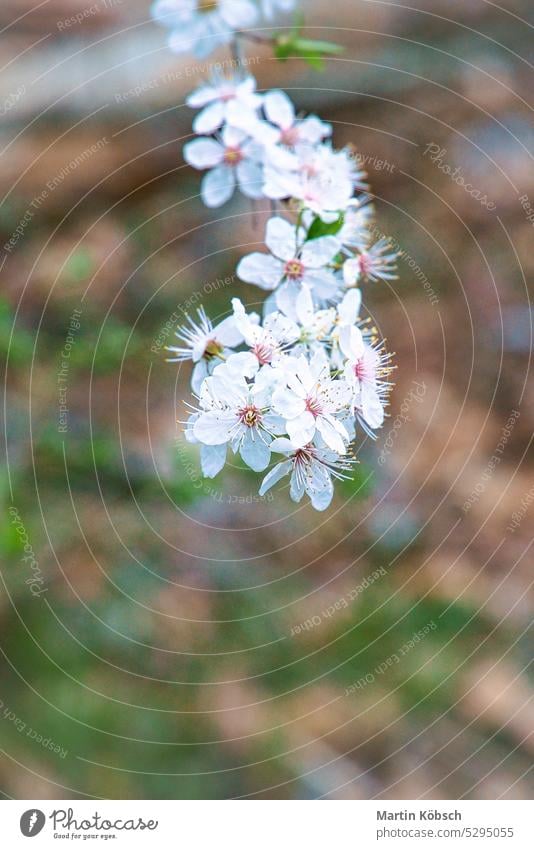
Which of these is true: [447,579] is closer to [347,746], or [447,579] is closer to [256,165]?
[347,746]

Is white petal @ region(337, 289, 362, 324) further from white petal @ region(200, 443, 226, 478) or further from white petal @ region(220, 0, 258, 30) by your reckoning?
white petal @ region(220, 0, 258, 30)

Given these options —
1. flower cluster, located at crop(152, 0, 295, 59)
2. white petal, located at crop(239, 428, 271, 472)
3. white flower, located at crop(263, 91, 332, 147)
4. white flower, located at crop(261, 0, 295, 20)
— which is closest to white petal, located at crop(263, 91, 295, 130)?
white flower, located at crop(263, 91, 332, 147)

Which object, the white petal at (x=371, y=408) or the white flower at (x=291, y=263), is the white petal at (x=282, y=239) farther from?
the white petal at (x=371, y=408)

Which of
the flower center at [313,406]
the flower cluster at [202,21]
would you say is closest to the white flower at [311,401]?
the flower center at [313,406]

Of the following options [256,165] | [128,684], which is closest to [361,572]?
[128,684]
